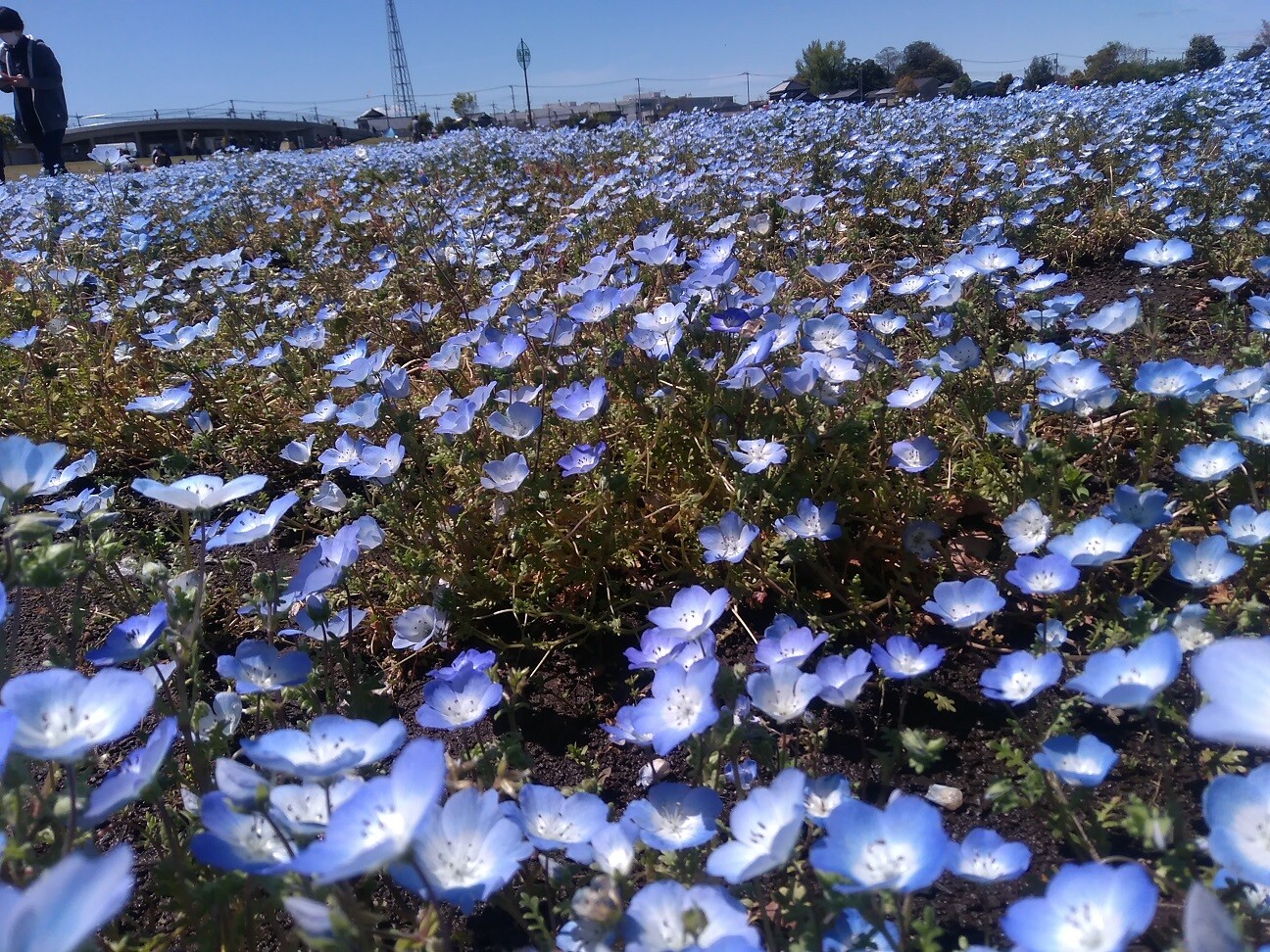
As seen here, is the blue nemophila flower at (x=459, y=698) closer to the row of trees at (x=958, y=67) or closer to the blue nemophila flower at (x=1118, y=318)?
the blue nemophila flower at (x=1118, y=318)

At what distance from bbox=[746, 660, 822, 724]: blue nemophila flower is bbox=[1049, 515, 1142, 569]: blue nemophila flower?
638 mm

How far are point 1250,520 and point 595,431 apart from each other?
150 centimetres

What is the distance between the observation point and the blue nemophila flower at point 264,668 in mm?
1422

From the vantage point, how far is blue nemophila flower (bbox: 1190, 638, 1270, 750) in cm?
76

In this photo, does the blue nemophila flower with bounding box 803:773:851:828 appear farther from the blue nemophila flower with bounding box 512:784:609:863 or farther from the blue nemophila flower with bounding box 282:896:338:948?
the blue nemophila flower with bounding box 282:896:338:948

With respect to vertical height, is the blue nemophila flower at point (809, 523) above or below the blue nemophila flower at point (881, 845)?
below

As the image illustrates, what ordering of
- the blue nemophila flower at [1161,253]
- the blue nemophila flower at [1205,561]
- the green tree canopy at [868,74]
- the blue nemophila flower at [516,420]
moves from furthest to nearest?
the green tree canopy at [868,74], the blue nemophila flower at [1161,253], the blue nemophila flower at [516,420], the blue nemophila flower at [1205,561]

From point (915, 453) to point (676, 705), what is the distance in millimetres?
1079

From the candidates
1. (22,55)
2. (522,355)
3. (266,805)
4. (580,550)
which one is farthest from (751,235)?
(22,55)

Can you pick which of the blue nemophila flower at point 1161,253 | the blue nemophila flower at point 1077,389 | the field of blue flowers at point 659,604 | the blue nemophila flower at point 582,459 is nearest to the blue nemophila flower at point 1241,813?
the field of blue flowers at point 659,604

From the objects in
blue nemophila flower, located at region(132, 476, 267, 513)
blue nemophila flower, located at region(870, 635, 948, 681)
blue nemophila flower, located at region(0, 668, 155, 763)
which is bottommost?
blue nemophila flower, located at region(870, 635, 948, 681)

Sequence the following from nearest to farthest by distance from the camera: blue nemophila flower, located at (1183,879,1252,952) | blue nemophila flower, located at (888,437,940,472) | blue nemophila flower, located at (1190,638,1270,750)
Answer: blue nemophila flower, located at (1183,879,1252,952), blue nemophila flower, located at (1190,638,1270,750), blue nemophila flower, located at (888,437,940,472)

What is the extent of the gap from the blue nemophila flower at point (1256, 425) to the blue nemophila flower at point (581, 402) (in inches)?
55.8

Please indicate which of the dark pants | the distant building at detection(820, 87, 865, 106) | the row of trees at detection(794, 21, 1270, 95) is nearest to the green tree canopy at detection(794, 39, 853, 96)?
the row of trees at detection(794, 21, 1270, 95)
